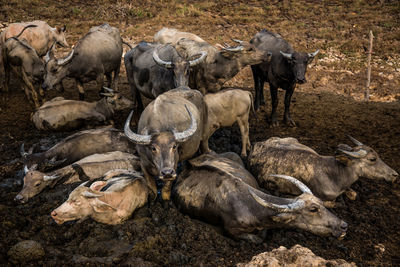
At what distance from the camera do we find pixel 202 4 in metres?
22.2

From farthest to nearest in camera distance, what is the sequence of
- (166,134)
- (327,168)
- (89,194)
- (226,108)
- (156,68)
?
(156,68)
(226,108)
(327,168)
(166,134)
(89,194)

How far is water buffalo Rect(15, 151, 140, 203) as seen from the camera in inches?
233

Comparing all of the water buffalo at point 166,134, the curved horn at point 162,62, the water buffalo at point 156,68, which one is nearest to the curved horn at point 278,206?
the water buffalo at point 166,134

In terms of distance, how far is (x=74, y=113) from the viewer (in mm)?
8672

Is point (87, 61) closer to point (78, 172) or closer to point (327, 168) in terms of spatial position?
point (78, 172)

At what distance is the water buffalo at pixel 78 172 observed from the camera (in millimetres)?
5906

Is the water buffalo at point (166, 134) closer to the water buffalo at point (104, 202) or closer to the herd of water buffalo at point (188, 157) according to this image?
the herd of water buffalo at point (188, 157)

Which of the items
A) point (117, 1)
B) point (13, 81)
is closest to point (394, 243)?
Answer: point (13, 81)

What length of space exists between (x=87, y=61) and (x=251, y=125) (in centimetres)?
462

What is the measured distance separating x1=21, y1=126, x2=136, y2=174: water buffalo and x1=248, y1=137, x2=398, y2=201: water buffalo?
2799mm

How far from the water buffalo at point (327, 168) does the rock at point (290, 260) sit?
1.60 meters

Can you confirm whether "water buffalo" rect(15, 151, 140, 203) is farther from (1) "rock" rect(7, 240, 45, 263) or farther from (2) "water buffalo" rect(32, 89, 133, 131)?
(2) "water buffalo" rect(32, 89, 133, 131)

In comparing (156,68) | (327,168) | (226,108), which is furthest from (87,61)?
(327,168)

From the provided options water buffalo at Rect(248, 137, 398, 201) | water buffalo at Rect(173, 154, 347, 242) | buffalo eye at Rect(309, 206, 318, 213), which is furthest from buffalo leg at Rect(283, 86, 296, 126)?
buffalo eye at Rect(309, 206, 318, 213)
